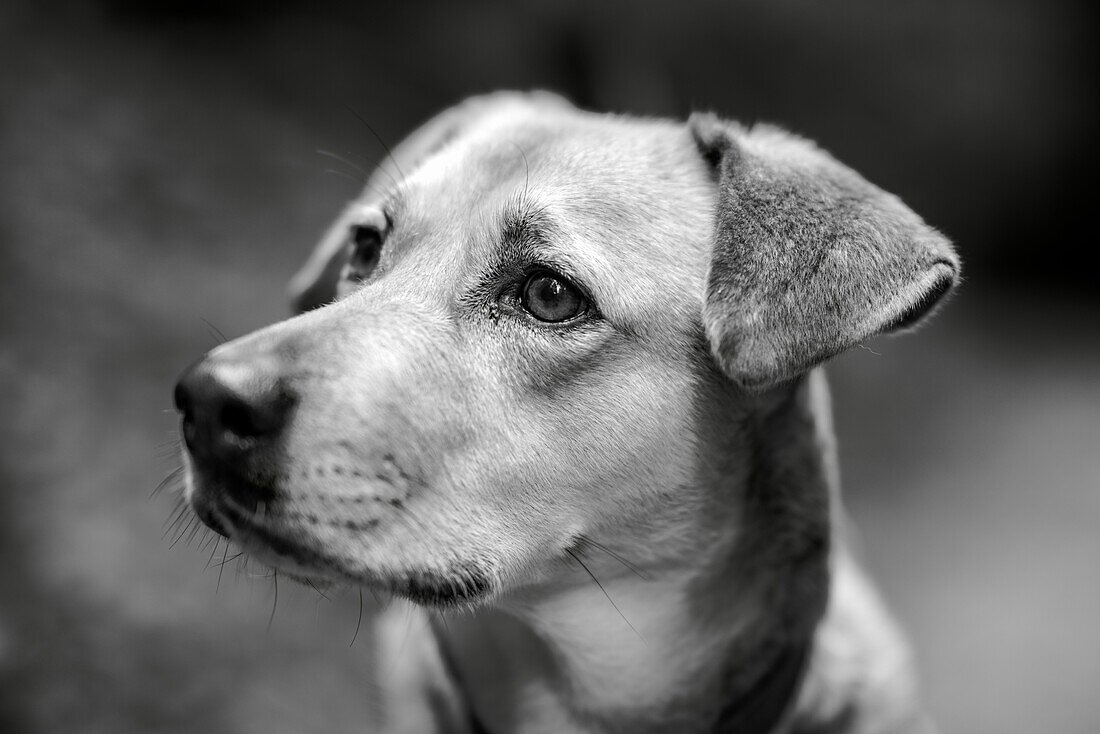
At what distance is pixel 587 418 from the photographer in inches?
82.1

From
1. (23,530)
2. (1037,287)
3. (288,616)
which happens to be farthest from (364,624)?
(1037,287)

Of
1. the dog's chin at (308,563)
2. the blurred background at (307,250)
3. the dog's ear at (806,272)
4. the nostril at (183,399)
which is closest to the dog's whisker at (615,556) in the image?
the dog's chin at (308,563)

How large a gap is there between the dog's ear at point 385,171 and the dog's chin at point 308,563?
1205 mm

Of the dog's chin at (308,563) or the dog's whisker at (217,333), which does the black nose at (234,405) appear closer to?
the dog's chin at (308,563)

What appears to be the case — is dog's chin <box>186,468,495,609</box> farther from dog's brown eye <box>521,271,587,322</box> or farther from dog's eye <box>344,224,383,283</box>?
dog's eye <box>344,224,383,283</box>

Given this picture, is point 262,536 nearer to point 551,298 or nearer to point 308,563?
point 308,563

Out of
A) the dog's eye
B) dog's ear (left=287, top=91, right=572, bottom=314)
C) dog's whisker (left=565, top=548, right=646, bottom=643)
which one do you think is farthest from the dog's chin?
dog's ear (left=287, top=91, right=572, bottom=314)

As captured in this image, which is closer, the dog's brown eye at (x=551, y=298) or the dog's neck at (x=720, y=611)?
the dog's brown eye at (x=551, y=298)

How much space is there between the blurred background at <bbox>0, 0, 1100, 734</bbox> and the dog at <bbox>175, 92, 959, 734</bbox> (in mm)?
1366

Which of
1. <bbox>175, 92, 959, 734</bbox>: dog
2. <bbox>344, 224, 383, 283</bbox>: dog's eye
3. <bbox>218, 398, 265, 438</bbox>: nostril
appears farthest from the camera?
<bbox>344, 224, 383, 283</bbox>: dog's eye

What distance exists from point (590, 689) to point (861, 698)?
90cm

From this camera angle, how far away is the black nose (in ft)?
5.86

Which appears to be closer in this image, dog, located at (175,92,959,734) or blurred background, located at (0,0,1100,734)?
dog, located at (175,92,959,734)

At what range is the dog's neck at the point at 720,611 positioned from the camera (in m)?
2.31
